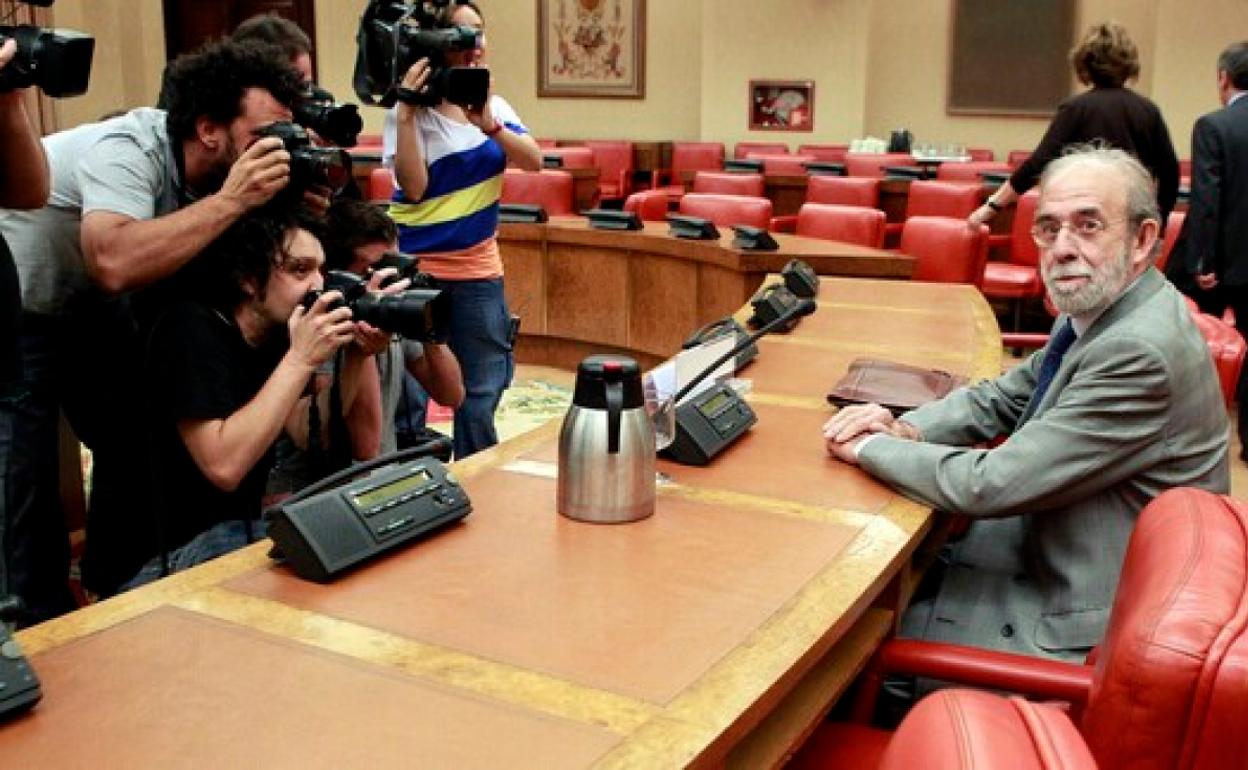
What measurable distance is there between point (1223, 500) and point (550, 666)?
765mm

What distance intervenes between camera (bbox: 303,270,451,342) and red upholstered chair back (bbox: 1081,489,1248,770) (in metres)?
1.06

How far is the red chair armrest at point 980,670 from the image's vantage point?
1624 millimetres

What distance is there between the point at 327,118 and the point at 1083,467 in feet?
4.96

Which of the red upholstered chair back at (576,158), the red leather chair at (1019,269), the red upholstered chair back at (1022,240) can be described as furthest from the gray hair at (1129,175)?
the red upholstered chair back at (576,158)

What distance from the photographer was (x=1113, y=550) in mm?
1882

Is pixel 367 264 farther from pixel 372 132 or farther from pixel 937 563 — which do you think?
pixel 372 132

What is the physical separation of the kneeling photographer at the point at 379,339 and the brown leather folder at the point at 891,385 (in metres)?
0.77

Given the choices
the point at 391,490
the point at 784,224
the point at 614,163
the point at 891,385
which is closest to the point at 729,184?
the point at 784,224

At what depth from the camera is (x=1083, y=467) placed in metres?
1.82

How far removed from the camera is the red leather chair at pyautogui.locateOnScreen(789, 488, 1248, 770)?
0.86m

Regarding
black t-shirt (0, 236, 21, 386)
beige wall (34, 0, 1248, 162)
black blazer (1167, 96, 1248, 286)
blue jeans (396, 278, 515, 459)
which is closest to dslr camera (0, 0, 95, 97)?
black t-shirt (0, 236, 21, 386)

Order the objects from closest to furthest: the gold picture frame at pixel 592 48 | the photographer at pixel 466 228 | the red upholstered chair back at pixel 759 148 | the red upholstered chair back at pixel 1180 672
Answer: the red upholstered chair back at pixel 1180 672 < the photographer at pixel 466 228 < the red upholstered chair back at pixel 759 148 < the gold picture frame at pixel 592 48

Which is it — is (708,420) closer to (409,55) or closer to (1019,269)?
(409,55)

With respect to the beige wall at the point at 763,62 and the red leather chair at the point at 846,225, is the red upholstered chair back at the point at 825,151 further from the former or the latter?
the red leather chair at the point at 846,225
